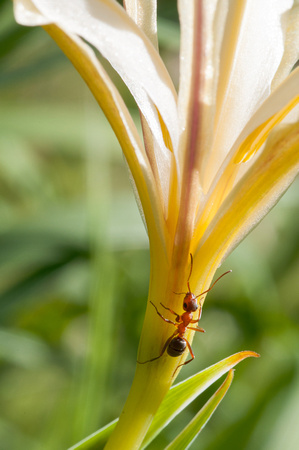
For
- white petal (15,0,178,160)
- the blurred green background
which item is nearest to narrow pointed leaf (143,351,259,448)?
white petal (15,0,178,160)

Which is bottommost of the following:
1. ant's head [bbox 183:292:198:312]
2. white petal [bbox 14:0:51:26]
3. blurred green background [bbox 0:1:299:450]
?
blurred green background [bbox 0:1:299:450]

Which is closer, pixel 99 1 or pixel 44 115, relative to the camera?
pixel 99 1

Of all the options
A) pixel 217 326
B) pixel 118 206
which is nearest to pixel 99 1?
pixel 118 206

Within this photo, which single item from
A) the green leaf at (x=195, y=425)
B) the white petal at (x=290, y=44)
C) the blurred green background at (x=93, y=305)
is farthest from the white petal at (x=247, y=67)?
the blurred green background at (x=93, y=305)

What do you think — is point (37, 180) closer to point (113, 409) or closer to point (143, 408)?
point (113, 409)

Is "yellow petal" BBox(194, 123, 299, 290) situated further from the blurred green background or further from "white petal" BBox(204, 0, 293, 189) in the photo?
the blurred green background

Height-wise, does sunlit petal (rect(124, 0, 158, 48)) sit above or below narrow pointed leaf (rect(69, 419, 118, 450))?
above

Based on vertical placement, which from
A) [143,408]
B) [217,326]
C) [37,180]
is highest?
[143,408]

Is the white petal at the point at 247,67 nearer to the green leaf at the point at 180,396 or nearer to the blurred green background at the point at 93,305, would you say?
the green leaf at the point at 180,396
